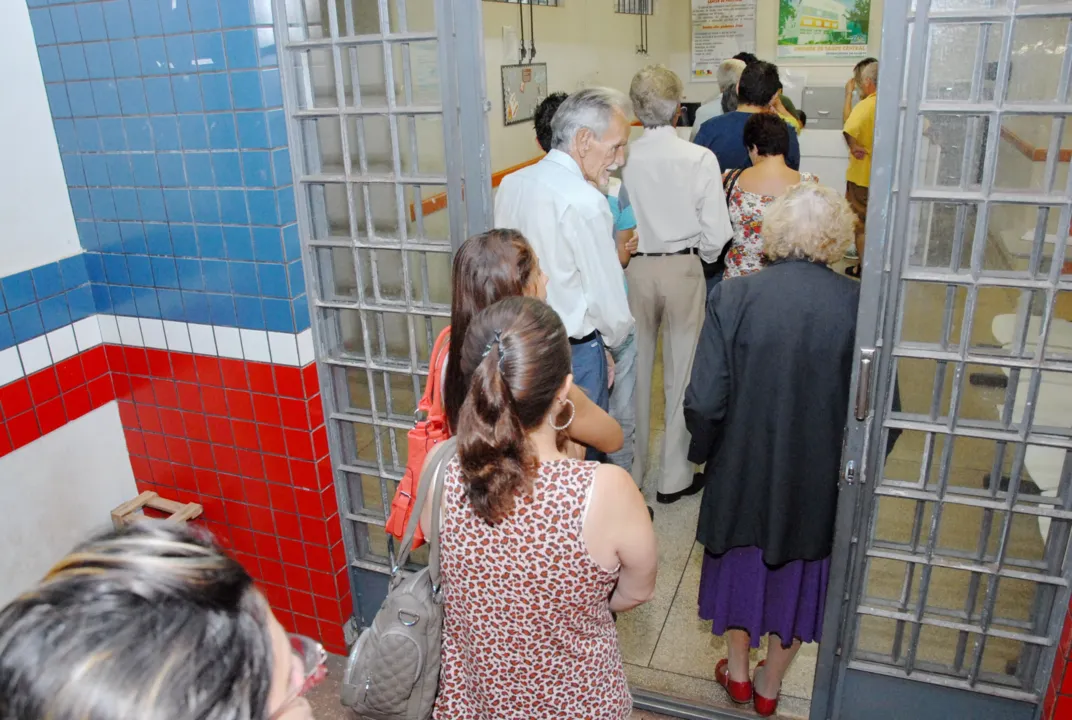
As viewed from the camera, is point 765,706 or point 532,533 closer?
point 532,533

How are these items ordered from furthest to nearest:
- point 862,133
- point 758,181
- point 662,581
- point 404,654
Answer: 1. point 862,133
2. point 758,181
3. point 662,581
4. point 404,654

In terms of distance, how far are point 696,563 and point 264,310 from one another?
2.08 metres

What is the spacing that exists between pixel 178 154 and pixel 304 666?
6.79 feet

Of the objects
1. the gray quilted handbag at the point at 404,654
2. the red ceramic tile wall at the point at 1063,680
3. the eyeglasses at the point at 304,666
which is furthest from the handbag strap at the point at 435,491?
the red ceramic tile wall at the point at 1063,680

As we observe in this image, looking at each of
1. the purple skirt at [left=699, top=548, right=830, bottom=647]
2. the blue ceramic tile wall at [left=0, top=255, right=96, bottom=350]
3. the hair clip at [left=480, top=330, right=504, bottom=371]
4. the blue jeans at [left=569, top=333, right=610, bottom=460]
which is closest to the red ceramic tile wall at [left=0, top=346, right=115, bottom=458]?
the blue ceramic tile wall at [left=0, top=255, right=96, bottom=350]

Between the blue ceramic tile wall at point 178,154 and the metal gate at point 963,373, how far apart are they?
171 cm

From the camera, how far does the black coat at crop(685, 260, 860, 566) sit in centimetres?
226

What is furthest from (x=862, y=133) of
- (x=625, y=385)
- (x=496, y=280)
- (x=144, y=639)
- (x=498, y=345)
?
(x=144, y=639)

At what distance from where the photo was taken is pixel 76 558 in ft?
2.69

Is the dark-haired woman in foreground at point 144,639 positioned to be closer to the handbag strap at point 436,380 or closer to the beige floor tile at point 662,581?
the handbag strap at point 436,380

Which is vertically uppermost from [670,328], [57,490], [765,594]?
[670,328]

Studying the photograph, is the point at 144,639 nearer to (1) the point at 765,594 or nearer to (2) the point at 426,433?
(2) the point at 426,433

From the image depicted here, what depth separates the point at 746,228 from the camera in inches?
144

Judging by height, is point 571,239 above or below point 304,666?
above
